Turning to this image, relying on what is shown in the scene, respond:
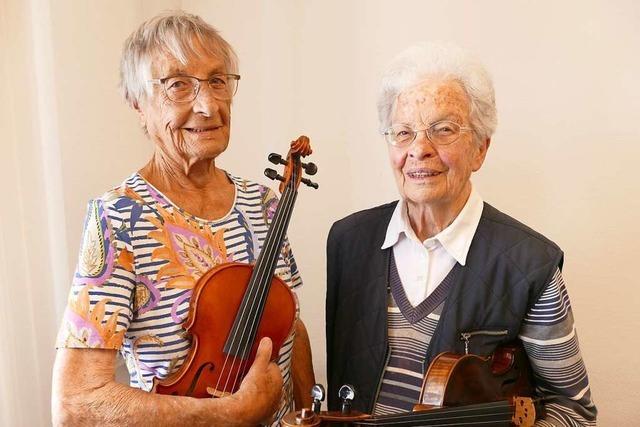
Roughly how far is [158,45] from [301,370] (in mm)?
845

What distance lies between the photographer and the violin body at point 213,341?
111cm

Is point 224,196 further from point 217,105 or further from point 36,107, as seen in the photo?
point 36,107

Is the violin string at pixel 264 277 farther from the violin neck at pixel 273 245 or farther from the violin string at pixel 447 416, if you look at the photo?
the violin string at pixel 447 416

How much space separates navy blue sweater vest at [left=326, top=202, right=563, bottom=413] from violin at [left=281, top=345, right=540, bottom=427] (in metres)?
0.06

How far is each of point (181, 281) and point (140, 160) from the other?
3.72 feet

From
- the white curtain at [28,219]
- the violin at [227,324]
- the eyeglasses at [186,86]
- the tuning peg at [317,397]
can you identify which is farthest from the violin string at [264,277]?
the white curtain at [28,219]

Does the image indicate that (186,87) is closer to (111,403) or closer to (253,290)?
(253,290)

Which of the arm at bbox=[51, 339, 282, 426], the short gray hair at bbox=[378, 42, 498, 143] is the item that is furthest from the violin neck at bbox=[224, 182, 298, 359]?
the short gray hair at bbox=[378, 42, 498, 143]

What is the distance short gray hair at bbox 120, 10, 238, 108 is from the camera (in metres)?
1.19

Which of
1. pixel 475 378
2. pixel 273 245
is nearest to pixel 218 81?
pixel 273 245

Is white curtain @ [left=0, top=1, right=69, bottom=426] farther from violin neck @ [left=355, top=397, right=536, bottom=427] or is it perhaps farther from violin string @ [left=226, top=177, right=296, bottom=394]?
violin neck @ [left=355, top=397, right=536, bottom=427]

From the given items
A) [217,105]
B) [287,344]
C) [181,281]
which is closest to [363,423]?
[287,344]

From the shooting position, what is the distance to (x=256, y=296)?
A: 118 centimetres

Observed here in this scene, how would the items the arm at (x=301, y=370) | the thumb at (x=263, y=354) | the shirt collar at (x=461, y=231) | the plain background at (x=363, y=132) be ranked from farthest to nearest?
the plain background at (x=363, y=132) < the arm at (x=301, y=370) < the shirt collar at (x=461, y=231) < the thumb at (x=263, y=354)
